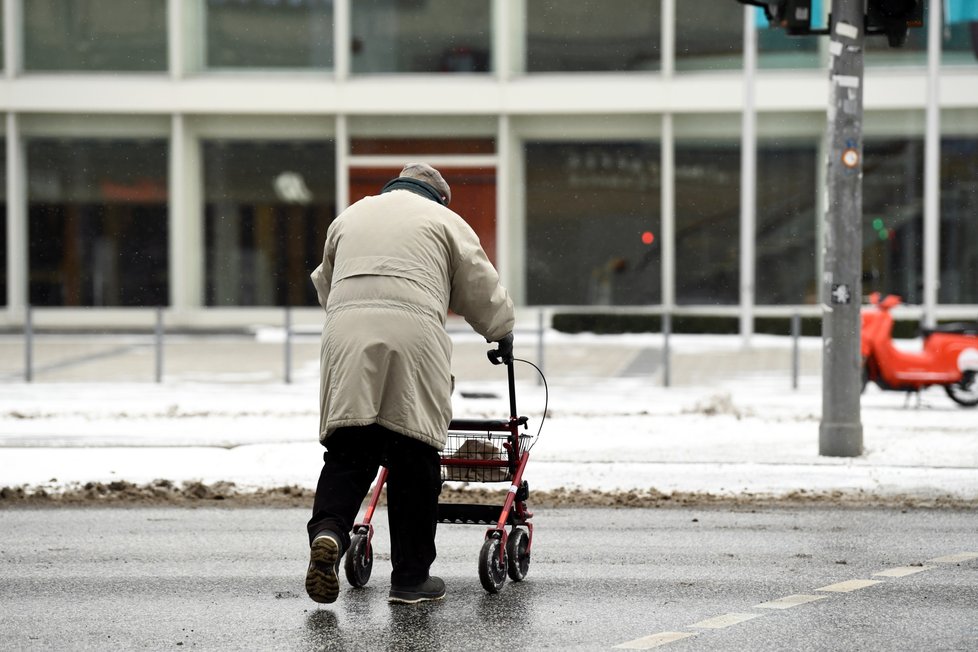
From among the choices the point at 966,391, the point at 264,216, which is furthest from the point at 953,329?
the point at 264,216

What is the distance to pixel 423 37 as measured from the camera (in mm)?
25266

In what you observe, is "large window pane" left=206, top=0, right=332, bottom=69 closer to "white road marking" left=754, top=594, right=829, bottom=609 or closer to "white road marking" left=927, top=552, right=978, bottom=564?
"white road marking" left=927, top=552, right=978, bottom=564

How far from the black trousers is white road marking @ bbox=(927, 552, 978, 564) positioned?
2.52m

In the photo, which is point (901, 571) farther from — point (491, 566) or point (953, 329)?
point (953, 329)

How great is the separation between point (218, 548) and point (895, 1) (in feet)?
18.6

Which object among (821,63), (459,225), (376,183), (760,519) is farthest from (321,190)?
(459,225)

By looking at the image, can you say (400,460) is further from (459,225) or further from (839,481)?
(839,481)

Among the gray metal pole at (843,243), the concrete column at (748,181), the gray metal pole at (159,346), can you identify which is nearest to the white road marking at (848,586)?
the gray metal pole at (843,243)

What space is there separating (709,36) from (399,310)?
20.1 meters

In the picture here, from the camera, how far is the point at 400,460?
18.7ft

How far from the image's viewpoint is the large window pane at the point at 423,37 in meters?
25.2

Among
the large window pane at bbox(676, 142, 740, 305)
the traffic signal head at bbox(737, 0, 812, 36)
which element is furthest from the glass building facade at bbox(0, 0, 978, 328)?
the traffic signal head at bbox(737, 0, 812, 36)

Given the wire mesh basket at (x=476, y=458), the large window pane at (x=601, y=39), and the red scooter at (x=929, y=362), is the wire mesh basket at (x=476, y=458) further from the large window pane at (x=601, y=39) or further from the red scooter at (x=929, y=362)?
the large window pane at (x=601, y=39)

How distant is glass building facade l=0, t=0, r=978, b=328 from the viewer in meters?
24.6
